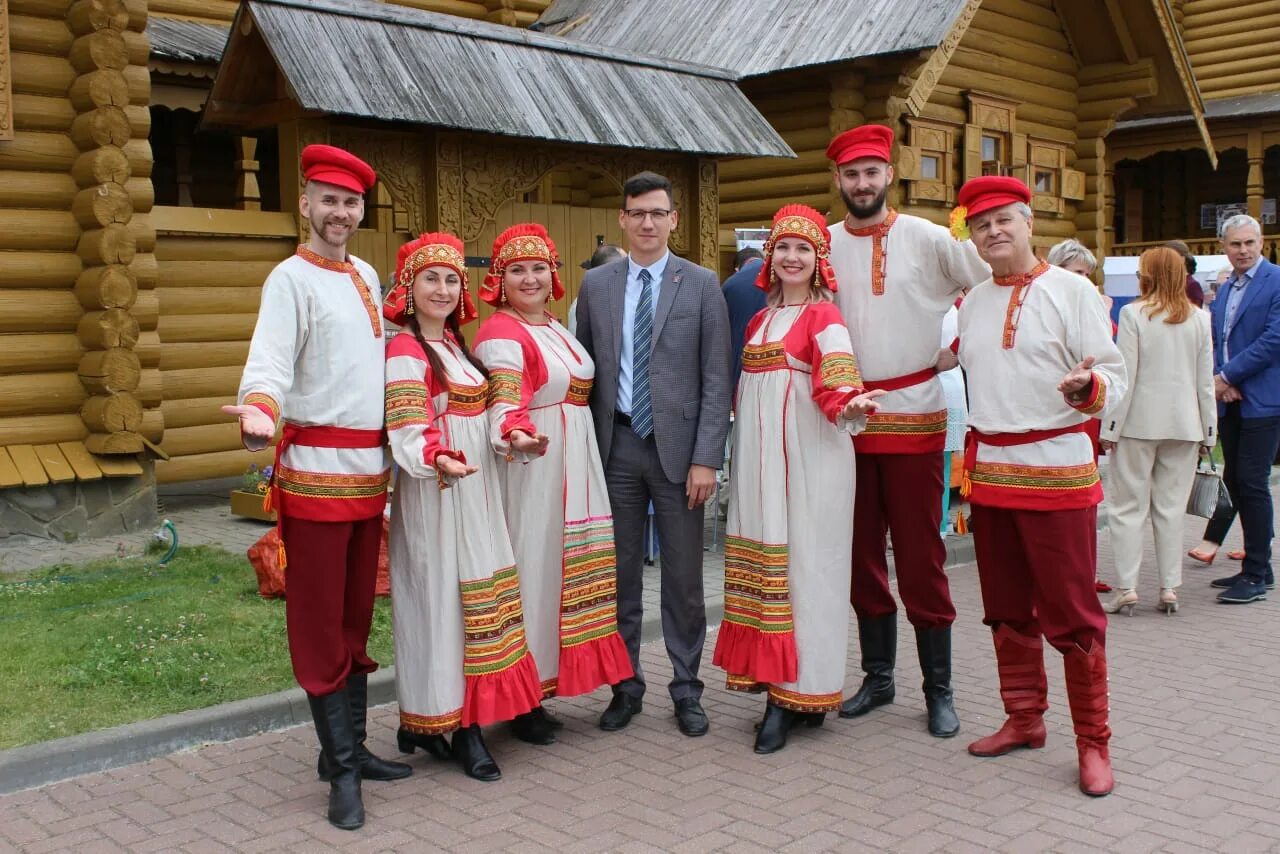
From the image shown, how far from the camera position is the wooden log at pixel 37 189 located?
789 centimetres

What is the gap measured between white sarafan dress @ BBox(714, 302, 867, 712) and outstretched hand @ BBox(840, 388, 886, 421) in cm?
23

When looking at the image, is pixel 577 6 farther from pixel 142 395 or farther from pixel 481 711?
pixel 481 711

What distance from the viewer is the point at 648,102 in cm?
986

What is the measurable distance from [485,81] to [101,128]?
2.61m

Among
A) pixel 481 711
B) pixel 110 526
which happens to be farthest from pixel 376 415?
pixel 110 526

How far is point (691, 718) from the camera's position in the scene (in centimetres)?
483

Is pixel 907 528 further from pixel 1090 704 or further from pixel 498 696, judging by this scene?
pixel 498 696

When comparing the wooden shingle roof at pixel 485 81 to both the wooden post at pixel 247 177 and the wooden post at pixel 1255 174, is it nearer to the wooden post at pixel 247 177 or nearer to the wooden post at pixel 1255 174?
the wooden post at pixel 247 177

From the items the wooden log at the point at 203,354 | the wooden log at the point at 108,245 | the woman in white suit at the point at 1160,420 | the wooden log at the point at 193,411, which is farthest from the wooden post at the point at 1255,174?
the wooden log at the point at 108,245

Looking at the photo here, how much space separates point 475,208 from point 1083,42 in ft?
32.4

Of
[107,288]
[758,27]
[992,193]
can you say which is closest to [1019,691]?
[992,193]

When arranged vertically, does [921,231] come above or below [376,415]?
above

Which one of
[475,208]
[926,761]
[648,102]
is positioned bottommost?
[926,761]

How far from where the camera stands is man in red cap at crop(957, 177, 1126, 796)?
4.23 m
